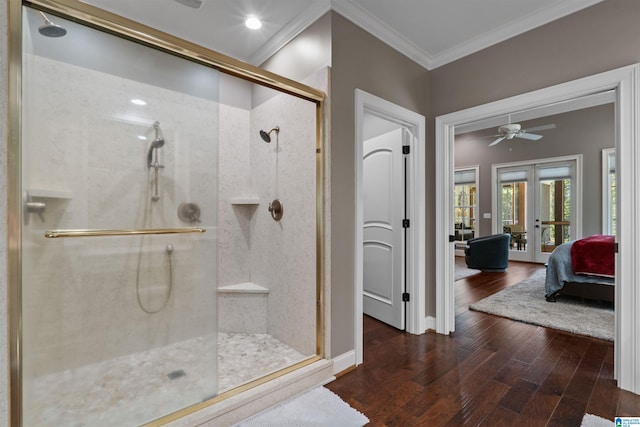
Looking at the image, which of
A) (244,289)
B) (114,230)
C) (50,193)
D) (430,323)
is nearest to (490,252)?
(430,323)

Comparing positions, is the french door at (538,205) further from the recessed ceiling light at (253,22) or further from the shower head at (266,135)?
the recessed ceiling light at (253,22)

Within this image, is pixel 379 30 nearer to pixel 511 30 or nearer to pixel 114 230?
pixel 511 30

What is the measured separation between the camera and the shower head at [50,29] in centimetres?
133

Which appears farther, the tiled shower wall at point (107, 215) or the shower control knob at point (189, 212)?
the shower control knob at point (189, 212)

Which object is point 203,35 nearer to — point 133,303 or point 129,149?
point 129,149

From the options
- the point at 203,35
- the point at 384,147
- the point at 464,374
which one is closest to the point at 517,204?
the point at 384,147

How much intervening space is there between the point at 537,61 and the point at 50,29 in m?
3.06

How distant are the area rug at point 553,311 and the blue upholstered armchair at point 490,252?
1.33m

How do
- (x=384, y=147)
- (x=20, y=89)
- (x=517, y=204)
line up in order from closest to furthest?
(x=20, y=89), (x=384, y=147), (x=517, y=204)

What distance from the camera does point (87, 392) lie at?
1.49 metres

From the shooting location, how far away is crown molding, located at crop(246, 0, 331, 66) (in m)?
2.20

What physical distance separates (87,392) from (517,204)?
786 centimetres

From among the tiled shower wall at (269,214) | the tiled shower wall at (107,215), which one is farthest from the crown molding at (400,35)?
the tiled shower wall at (107,215)

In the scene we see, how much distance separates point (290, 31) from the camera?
2479 mm
